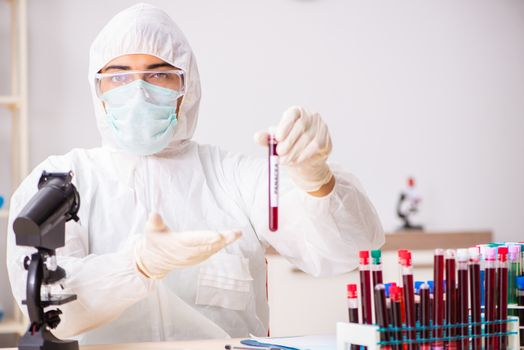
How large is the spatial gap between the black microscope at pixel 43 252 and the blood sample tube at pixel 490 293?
0.69 metres

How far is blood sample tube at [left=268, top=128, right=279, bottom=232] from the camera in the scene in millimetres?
1274

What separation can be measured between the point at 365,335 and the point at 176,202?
818mm

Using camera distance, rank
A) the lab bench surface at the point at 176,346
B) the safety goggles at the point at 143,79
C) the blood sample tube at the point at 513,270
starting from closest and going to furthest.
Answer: the blood sample tube at the point at 513,270 → the lab bench surface at the point at 176,346 → the safety goggles at the point at 143,79

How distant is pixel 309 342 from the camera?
1399 mm

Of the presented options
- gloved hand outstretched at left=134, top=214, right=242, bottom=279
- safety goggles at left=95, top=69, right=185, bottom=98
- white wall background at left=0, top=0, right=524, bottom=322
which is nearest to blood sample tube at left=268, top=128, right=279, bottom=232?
gloved hand outstretched at left=134, top=214, right=242, bottom=279

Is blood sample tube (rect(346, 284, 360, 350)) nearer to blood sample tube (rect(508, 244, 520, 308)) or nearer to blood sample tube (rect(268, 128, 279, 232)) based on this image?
blood sample tube (rect(268, 128, 279, 232))

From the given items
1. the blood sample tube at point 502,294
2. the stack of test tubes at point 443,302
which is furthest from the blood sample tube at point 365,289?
the blood sample tube at point 502,294

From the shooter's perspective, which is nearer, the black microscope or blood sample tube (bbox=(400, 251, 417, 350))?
blood sample tube (bbox=(400, 251, 417, 350))

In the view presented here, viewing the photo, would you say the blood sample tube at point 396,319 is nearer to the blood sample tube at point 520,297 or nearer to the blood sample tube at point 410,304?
the blood sample tube at point 410,304

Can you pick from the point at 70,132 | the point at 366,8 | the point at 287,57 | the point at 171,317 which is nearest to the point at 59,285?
the point at 171,317

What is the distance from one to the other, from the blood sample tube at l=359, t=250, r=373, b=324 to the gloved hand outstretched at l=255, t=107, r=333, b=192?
0.80 ft

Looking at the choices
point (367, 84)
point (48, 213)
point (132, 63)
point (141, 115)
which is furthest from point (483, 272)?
point (367, 84)

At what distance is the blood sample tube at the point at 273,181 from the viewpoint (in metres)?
1.27

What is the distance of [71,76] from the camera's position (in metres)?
3.33
